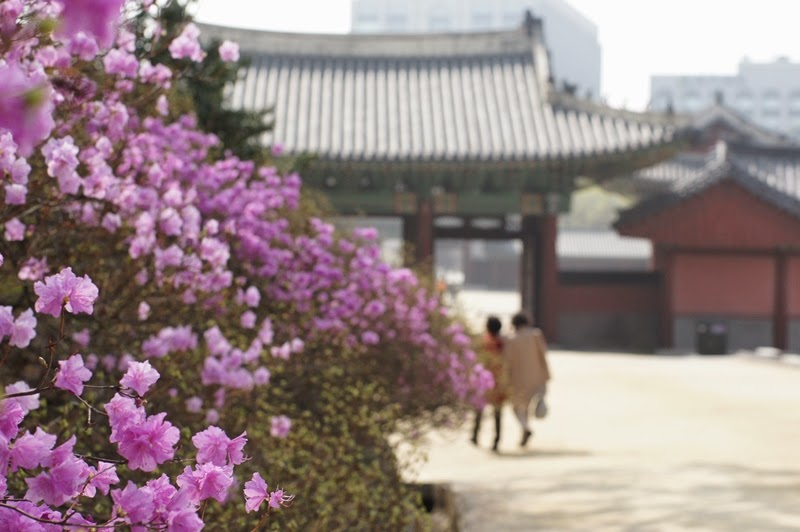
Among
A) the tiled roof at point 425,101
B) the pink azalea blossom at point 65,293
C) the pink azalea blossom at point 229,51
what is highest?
the tiled roof at point 425,101

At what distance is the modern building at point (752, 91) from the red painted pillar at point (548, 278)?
9195 centimetres

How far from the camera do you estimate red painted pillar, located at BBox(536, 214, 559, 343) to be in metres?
21.5

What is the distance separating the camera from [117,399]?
1.93 m

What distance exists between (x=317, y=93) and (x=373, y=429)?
17.9m

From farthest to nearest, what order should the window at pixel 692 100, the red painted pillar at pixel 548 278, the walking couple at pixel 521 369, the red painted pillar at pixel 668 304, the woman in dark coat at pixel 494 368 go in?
the window at pixel 692 100 → the red painted pillar at pixel 668 304 → the red painted pillar at pixel 548 278 → the walking couple at pixel 521 369 → the woman in dark coat at pixel 494 368

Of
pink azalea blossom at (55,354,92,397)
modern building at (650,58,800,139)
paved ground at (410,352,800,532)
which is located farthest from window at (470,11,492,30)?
pink azalea blossom at (55,354,92,397)

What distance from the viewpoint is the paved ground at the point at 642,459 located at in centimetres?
566

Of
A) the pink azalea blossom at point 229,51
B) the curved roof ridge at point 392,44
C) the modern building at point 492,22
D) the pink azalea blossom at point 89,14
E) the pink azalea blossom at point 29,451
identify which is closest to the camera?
the pink azalea blossom at point 89,14

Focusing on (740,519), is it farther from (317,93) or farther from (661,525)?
(317,93)

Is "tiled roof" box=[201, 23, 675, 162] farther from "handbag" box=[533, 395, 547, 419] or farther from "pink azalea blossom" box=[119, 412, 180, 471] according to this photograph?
"pink azalea blossom" box=[119, 412, 180, 471]

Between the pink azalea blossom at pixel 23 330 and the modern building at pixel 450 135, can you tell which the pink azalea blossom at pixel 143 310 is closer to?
the pink azalea blossom at pixel 23 330

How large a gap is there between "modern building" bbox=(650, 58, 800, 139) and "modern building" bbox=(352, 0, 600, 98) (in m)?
20.6

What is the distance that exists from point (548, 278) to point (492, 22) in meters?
121

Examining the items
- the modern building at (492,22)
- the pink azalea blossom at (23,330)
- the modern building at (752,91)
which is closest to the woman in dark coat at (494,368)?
the pink azalea blossom at (23,330)
